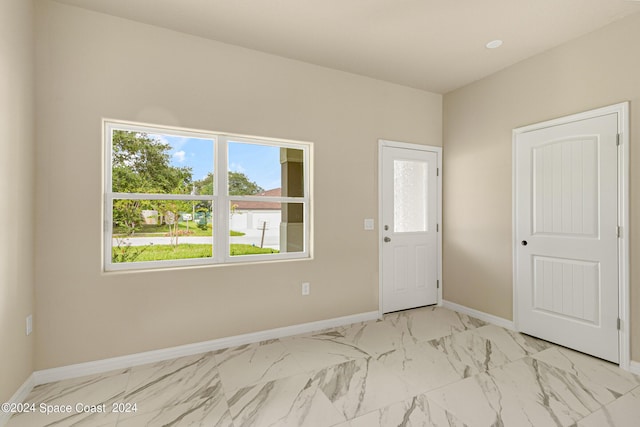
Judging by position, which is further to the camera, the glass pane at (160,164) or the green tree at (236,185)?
the green tree at (236,185)

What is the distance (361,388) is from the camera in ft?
7.12

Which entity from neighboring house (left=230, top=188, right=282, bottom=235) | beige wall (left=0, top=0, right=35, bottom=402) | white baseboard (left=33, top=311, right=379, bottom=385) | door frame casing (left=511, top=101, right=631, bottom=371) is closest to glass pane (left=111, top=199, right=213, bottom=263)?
neighboring house (left=230, top=188, right=282, bottom=235)

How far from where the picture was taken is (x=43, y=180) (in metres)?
2.26

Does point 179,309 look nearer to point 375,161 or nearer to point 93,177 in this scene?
point 93,177

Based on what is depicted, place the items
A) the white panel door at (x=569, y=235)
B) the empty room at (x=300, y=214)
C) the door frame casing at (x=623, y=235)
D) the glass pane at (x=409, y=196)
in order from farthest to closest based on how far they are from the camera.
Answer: the glass pane at (x=409, y=196) → the white panel door at (x=569, y=235) → the door frame casing at (x=623, y=235) → the empty room at (x=300, y=214)

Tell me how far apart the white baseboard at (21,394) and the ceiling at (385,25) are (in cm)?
273

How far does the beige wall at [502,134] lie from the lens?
97.0 inches

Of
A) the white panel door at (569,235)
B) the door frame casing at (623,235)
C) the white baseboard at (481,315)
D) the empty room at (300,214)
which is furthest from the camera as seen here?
the white baseboard at (481,315)

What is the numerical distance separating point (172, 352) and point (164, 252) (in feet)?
2.78

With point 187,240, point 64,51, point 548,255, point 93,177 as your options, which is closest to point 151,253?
point 187,240

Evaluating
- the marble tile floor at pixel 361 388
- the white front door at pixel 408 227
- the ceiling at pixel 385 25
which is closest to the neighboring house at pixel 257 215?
the marble tile floor at pixel 361 388

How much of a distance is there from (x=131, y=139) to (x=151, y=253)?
982 mm

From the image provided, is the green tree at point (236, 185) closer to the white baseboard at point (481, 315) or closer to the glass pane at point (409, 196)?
the glass pane at point (409, 196)

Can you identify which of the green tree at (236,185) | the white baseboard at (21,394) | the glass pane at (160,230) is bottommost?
the white baseboard at (21,394)
